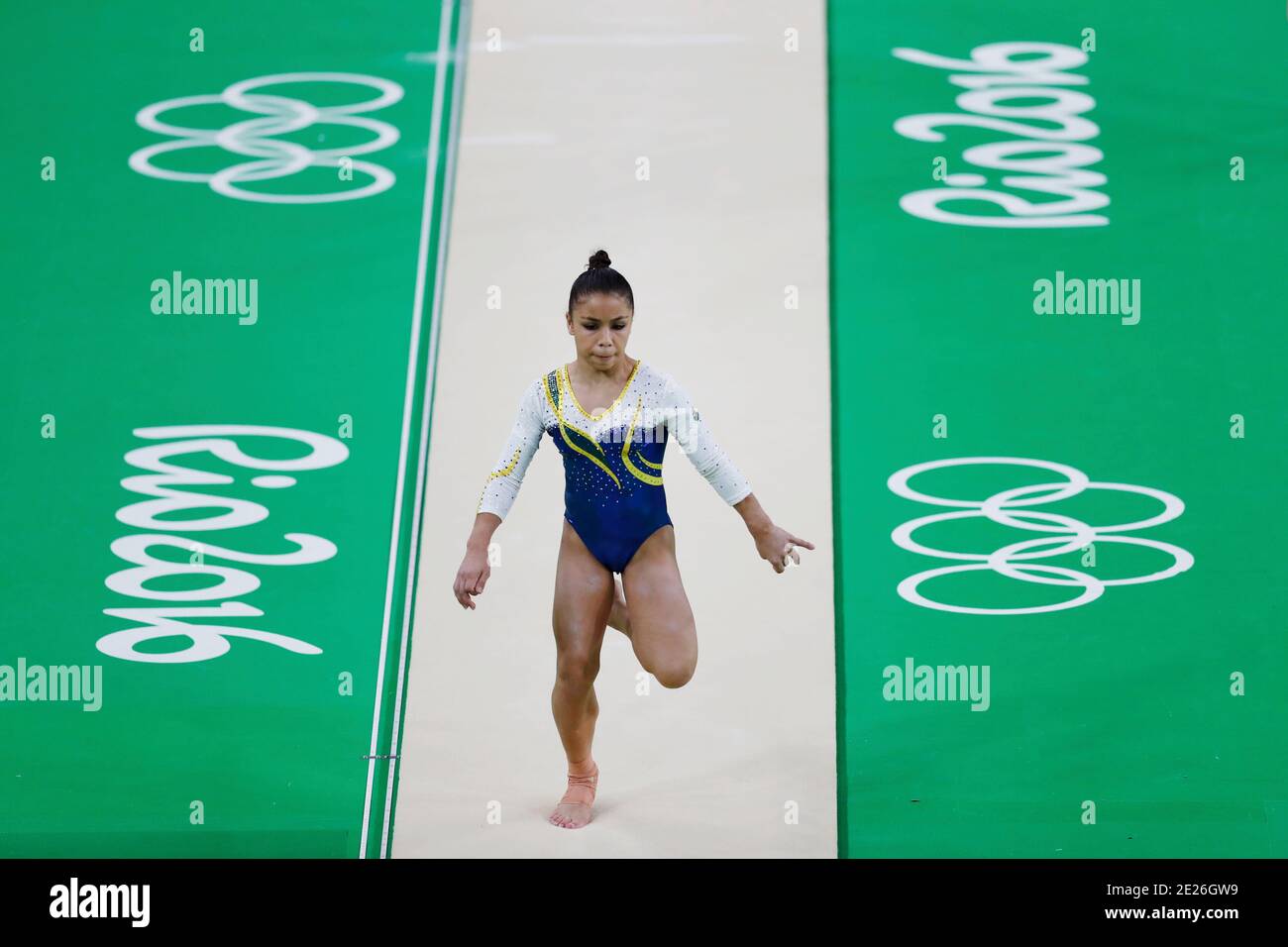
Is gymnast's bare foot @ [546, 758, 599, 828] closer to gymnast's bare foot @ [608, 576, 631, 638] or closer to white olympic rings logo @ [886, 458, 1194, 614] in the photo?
gymnast's bare foot @ [608, 576, 631, 638]

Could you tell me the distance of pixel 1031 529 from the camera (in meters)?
6.33


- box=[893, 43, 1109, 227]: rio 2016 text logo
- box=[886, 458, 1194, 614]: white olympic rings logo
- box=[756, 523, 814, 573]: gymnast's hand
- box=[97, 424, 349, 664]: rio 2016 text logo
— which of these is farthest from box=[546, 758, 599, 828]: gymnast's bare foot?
box=[893, 43, 1109, 227]: rio 2016 text logo

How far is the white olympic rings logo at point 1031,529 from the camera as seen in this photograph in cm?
616

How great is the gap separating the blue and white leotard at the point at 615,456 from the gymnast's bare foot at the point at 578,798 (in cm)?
70

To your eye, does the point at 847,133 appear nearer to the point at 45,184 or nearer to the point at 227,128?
the point at 227,128

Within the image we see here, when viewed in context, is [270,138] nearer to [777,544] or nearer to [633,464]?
[633,464]

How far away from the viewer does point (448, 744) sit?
555 cm

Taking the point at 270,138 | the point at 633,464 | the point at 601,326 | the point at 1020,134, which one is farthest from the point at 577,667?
the point at 1020,134

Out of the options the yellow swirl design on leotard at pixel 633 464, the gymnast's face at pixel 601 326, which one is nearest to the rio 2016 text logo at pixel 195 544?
the yellow swirl design on leotard at pixel 633 464

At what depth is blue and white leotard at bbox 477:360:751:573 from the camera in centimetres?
505

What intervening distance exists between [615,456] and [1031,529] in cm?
209

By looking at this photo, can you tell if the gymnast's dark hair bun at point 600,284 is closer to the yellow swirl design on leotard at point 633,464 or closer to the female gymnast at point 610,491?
A: the female gymnast at point 610,491

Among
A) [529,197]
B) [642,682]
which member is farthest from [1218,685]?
[529,197]

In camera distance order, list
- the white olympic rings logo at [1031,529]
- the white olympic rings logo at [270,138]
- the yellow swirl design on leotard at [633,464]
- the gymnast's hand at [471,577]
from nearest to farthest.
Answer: the gymnast's hand at [471,577] → the yellow swirl design on leotard at [633,464] → the white olympic rings logo at [1031,529] → the white olympic rings logo at [270,138]
